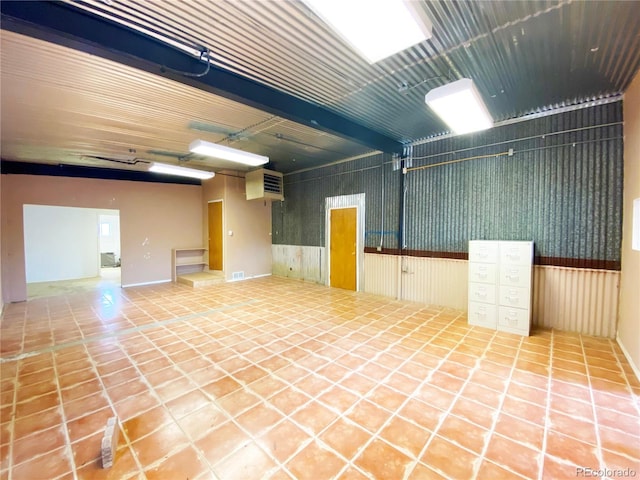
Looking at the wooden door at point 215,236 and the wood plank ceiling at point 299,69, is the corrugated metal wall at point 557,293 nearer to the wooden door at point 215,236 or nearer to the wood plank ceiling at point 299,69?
the wood plank ceiling at point 299,69

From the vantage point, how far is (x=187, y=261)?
802cm

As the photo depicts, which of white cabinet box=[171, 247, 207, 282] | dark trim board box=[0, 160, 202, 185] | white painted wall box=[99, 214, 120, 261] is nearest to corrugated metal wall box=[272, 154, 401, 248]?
white cabinet box=[171, 247, 207, 282]

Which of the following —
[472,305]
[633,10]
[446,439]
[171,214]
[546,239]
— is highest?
[633,10]

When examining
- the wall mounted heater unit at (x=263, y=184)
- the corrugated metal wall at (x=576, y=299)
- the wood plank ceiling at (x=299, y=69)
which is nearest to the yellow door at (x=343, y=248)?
the wall mounted heater unit at (x=263, y=184)

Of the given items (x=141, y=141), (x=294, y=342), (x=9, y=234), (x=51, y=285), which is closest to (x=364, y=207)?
(x=294, y=342)

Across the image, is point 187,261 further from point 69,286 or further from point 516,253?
point 516,253

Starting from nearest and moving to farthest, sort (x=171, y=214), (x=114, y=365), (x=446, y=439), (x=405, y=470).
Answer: (x=405, y=470), (x=446, y=439), (x=114, y=365), (x=171, y=214)

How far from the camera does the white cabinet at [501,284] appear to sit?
3611mm

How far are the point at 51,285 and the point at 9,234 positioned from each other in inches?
84.8

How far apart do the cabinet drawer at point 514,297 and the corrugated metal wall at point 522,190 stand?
70 centimetres

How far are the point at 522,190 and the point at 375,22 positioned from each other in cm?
353

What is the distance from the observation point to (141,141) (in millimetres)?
4910

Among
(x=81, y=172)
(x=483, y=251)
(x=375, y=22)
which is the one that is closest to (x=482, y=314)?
(x=483, y=251)

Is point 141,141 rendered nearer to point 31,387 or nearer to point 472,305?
point 31,387
